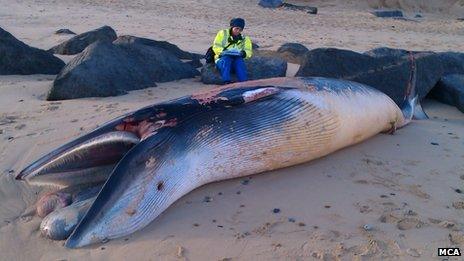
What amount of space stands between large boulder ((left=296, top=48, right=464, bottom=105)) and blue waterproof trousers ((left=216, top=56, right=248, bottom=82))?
1.00m

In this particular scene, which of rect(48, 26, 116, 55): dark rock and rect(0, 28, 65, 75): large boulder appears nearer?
rect(0, 28, 65, 75): large boulder

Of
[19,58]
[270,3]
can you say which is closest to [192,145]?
[19,58]

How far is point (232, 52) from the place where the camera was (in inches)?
342

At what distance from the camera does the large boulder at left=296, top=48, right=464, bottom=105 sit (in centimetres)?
767

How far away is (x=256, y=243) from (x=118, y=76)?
4.78 metres

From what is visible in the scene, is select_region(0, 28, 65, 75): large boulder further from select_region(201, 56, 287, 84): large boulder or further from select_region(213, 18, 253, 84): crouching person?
select_region(213, 18, 253, 84): crouching person

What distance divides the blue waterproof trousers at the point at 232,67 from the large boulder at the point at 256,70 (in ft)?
0.34

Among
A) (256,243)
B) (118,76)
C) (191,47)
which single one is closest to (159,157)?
(256,243)

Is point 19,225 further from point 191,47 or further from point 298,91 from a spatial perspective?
point 191,47

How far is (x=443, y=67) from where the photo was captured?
836 cm

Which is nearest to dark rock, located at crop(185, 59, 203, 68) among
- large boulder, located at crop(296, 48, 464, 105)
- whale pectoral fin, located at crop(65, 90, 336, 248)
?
large boulder, located at crop(296, 48, 464, 105)

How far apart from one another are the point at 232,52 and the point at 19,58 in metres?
3.34

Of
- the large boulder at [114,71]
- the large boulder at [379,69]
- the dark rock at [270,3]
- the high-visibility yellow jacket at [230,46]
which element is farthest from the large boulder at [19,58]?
the dark rock at [270,3]

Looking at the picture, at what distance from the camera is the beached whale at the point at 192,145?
12.6 ft
